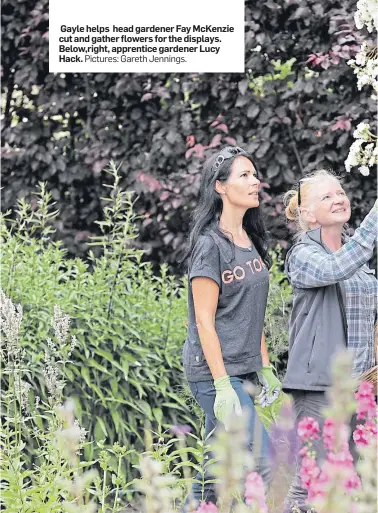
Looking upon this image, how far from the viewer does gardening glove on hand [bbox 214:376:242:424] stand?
9.87 feet

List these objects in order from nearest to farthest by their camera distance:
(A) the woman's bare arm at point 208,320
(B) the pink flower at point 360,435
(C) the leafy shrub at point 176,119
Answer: (B) the pink flower at point 360,435 < (A) the woman's bare arm at point 208,320 < (C) the leafy shrub at point 176,119

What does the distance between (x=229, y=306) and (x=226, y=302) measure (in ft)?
0.06

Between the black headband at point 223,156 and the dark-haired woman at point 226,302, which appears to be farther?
the black headband at point 223,156

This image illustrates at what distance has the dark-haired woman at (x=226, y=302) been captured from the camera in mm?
3072

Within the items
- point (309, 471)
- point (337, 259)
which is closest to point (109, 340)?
point (337, 259)

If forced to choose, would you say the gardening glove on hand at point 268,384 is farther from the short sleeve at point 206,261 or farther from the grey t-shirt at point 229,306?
the short sleeve at point 206,261

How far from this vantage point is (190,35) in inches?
180

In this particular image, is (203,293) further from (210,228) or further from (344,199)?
(344,199)

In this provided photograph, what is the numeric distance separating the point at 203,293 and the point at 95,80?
3124 mm

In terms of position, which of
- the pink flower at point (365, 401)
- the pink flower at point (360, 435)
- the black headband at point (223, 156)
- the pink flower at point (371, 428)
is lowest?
the pink flower at point (360, 435)

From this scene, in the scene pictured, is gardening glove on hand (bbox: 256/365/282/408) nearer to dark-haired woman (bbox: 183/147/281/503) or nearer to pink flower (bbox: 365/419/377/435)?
dark-haired woman (bbox: 183/147/281/503)

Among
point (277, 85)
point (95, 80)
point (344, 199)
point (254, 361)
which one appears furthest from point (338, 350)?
point (95, 80)
